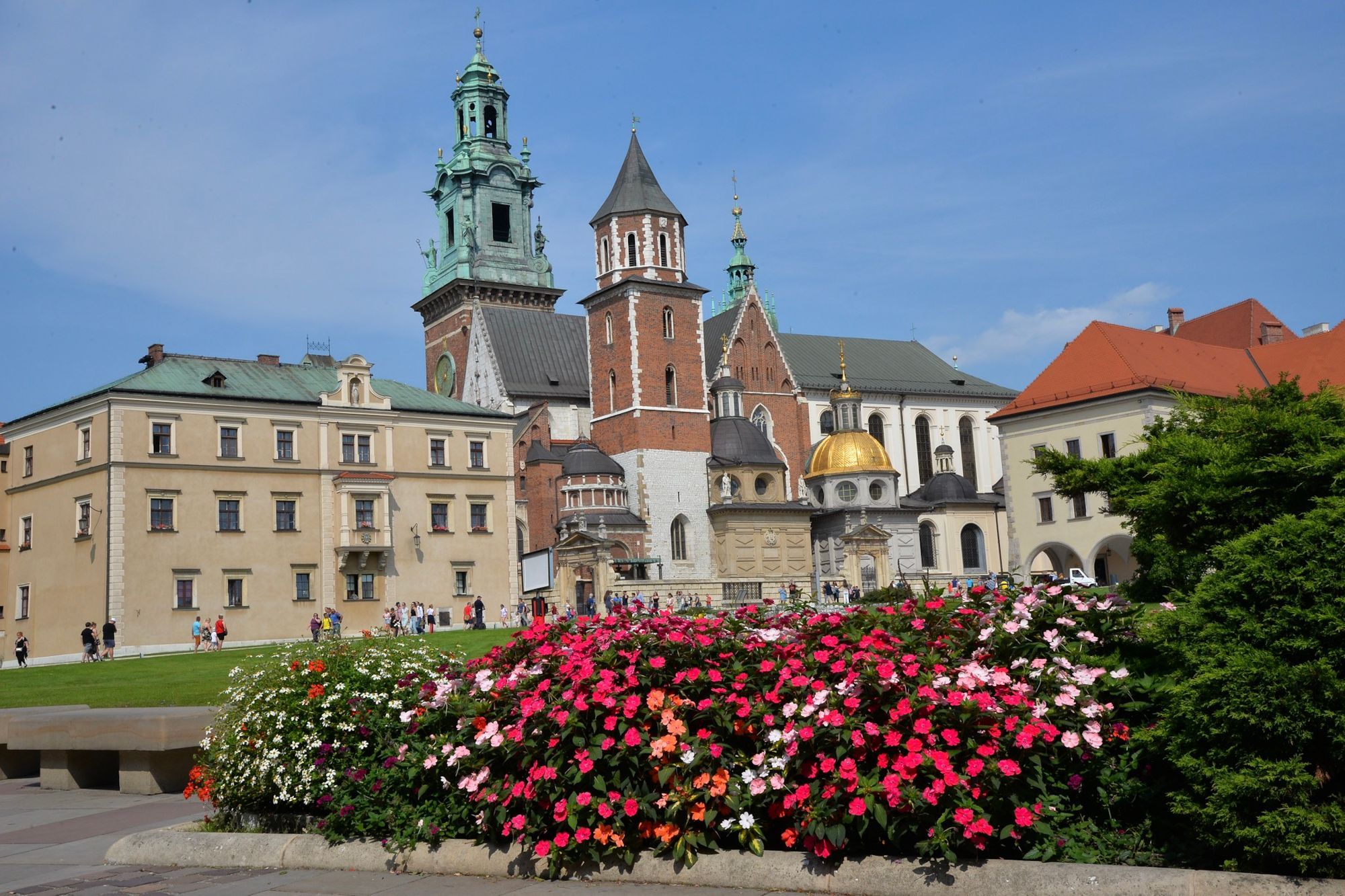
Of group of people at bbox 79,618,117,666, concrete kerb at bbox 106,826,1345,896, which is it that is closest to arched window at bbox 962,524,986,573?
group of people at bbox 79,618,117,666

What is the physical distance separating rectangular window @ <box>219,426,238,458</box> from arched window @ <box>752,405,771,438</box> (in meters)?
38.2

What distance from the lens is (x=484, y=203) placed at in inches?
3634

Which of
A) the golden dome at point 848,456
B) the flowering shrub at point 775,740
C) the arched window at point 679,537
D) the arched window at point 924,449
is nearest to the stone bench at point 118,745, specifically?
the flowering shrub at point 775,740

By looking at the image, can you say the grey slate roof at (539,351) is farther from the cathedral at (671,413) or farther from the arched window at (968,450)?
the arched window at (968,450)

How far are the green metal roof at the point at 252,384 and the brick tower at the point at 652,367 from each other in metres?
14.9

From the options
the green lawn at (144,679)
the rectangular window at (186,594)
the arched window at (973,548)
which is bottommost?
the green lawn at (144,679)

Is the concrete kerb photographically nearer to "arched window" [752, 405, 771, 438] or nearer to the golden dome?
the golden dome

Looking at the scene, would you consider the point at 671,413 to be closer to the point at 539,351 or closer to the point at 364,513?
the point at 539,351

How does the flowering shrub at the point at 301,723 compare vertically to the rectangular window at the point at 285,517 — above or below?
below

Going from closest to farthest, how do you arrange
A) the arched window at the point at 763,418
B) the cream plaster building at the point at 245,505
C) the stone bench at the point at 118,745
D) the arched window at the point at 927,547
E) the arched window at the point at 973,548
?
1. the stone bench at the point at 118,745
2. the cream plaster building at the point at 245,505
3. the arched window at the point at 927,547
4. the arched window at the point at 763,418
5. the arched window at the point at 973,548

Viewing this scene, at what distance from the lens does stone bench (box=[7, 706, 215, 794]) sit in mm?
12086

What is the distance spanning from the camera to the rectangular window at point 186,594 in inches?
1873

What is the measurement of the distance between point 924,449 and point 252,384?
2097 inches

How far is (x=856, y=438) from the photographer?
260 feet
